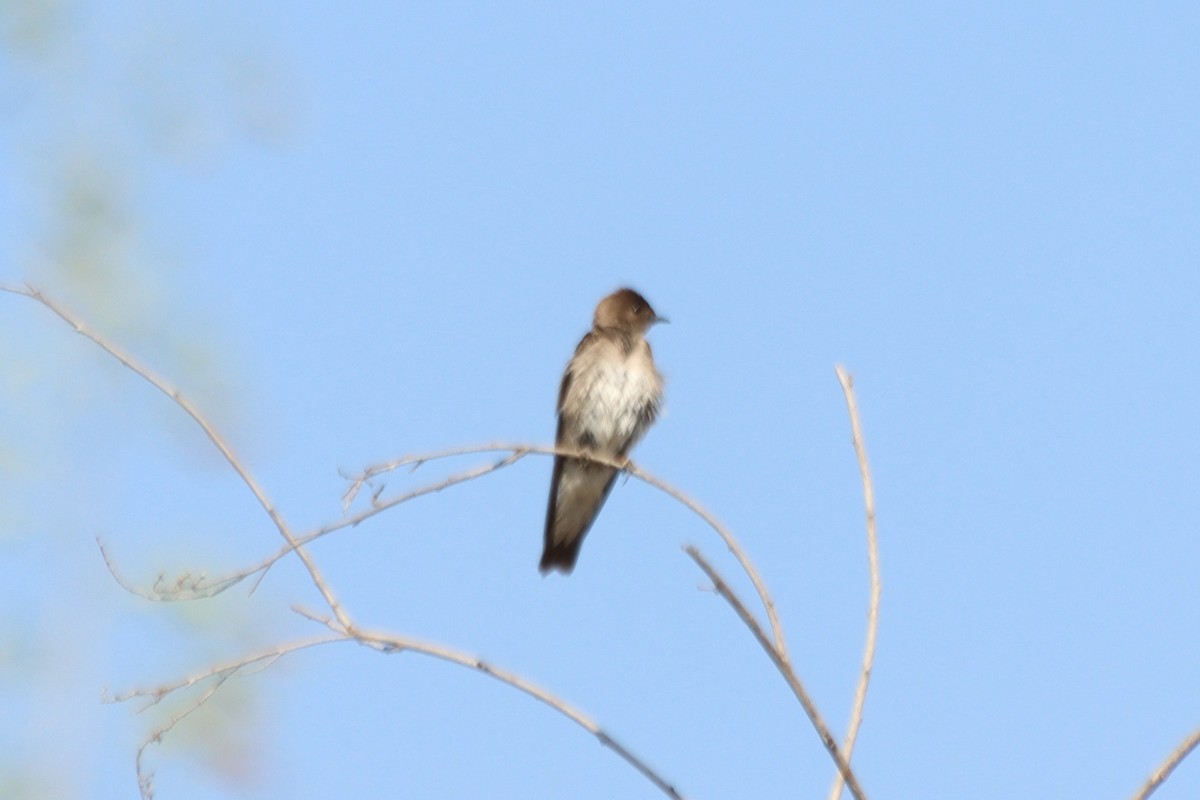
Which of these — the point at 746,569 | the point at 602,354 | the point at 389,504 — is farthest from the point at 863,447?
the point at 602,354

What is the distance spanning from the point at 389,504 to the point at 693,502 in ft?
2.51

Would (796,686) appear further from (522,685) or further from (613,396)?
(613,396)

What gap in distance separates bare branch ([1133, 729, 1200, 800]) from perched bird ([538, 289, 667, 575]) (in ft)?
18.0

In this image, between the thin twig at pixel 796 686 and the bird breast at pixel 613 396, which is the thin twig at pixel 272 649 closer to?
the thin twig at pixel 796 686

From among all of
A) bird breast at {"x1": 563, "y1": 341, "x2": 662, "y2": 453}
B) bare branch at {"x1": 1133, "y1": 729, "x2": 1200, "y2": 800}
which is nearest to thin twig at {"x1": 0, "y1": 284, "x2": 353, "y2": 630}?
bare branch at {"x1": 1133, "y1": 729, "x2": 1200, "y2": 800}

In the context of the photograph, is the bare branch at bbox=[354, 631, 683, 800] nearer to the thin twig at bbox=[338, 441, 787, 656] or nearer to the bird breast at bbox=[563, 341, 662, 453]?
the thin twig at bbox=[338, 441, 787, 656]

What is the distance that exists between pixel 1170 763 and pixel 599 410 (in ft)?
18.2

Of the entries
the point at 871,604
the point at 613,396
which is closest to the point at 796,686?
the point at 871,604

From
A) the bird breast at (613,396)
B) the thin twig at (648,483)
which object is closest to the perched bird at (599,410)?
the bird breast at (613,396)

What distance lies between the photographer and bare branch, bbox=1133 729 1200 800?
292 cm

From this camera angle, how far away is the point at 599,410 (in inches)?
330

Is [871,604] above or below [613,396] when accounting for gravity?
below

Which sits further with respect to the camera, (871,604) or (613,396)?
(613,396)

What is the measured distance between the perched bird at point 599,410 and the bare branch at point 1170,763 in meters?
5.48
